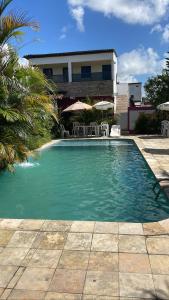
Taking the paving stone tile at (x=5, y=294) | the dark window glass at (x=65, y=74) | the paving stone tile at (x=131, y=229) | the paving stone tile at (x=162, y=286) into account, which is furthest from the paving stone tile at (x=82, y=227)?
the dark window glass at (x=65, y=74)

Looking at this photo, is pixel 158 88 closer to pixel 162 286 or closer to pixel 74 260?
pixel 74 260

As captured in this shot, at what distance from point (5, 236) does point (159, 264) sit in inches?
91.8

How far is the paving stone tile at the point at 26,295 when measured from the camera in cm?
363

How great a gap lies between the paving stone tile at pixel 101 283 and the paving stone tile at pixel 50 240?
885 millimetres

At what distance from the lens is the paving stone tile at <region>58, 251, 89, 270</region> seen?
424 centimetres

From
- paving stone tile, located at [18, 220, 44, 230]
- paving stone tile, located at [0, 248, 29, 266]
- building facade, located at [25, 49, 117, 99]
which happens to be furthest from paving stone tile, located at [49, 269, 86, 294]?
building facade, located at [25, 49, 117, 99]

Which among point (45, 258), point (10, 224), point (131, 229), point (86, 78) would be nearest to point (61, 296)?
point (45, 258)

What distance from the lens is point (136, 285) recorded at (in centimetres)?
380

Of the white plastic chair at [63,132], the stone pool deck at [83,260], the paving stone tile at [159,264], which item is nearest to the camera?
the stone pool deck at [83,260]

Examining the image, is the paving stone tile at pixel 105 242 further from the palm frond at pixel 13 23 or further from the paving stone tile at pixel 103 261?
the palm frond at pixel 13 23

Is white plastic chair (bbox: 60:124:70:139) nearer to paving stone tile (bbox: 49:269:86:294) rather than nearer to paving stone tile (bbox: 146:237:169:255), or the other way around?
paving stone tile (bbox: 146:237:169:255)

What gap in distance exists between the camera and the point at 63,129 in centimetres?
2425

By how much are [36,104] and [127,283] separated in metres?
6.45

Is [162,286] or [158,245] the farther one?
A: [158,245]
